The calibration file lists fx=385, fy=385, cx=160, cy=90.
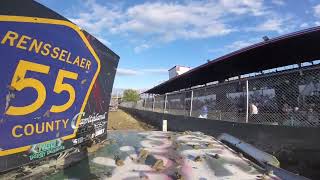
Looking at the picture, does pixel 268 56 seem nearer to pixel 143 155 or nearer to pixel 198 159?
pixel 198 159

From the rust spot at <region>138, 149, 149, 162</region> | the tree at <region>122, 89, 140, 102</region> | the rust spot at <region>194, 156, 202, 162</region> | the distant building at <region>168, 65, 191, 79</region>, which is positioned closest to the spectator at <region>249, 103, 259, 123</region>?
the rust spot at <region>194, 156, 202, 162</region>

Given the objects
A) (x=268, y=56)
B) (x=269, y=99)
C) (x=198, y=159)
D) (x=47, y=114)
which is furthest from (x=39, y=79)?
(x=268, y=56)

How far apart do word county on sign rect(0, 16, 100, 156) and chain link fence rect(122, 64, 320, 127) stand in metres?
6.75

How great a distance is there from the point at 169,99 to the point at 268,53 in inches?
245

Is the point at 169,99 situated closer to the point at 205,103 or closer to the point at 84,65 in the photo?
the point at 205,103

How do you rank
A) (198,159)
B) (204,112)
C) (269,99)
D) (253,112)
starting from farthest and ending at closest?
(204,112)
(253,112)
(269,99)
(198,159)

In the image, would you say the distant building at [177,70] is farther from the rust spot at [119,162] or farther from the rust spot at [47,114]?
the rust spot at [47,114]

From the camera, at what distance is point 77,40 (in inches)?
138

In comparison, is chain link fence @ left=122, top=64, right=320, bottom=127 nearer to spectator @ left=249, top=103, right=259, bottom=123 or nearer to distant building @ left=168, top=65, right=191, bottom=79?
spectator @ left=249, top=103, right=259, bottom=123

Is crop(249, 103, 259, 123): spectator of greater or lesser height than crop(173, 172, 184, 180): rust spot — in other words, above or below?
above

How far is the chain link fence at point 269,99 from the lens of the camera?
9031 millimetres

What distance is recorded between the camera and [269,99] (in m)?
10.6

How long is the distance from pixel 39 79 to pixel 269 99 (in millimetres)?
8570

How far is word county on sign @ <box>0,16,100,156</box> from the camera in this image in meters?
2.77
